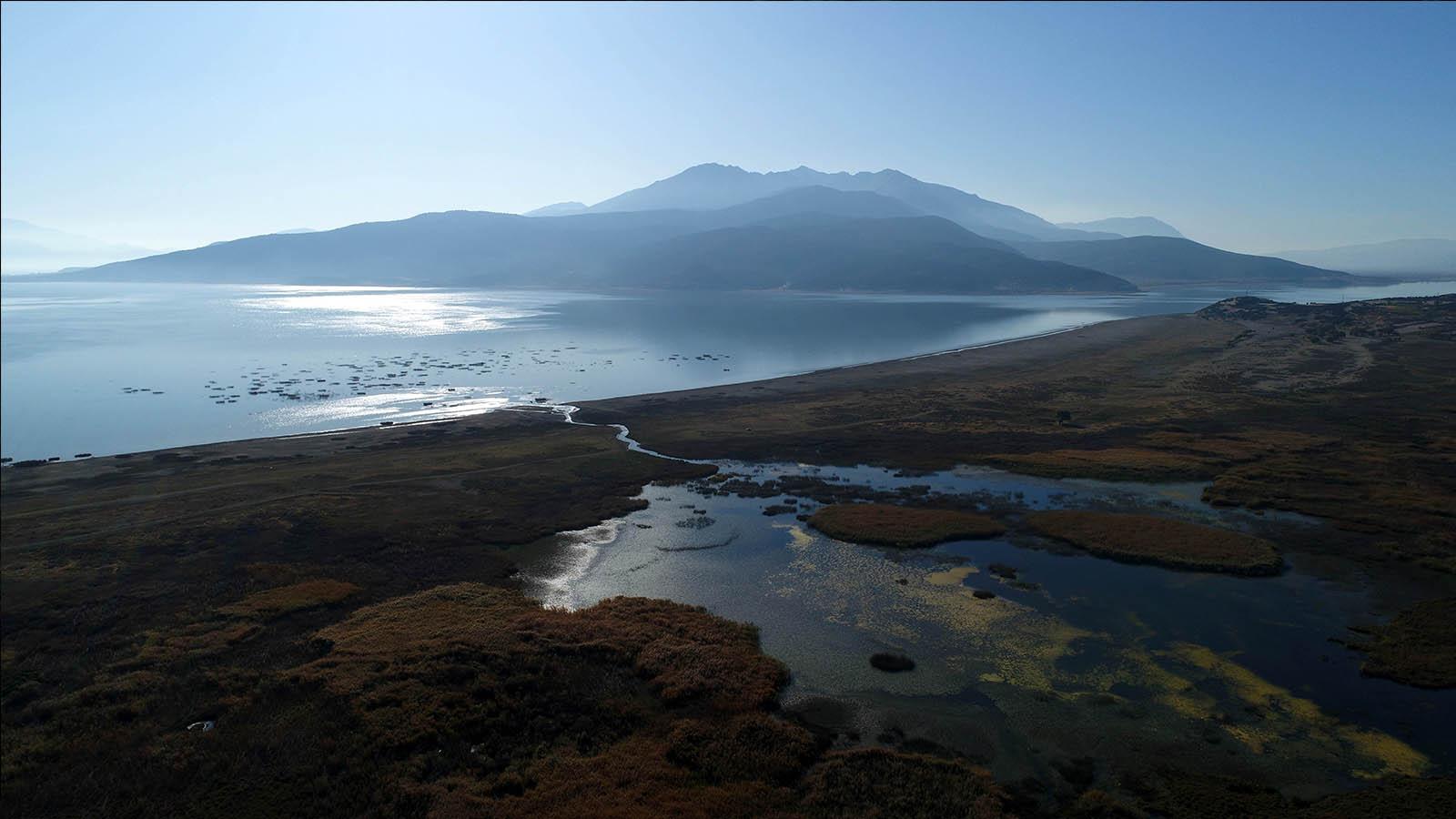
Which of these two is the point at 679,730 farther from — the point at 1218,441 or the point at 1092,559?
the point at 1218,441

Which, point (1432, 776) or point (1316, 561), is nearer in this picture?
point (1432, 776)

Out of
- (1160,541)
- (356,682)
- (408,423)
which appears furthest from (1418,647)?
(408,423)

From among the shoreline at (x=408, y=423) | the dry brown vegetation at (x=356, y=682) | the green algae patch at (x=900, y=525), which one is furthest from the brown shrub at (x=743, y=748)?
the shoreline at (x=408, y=423)

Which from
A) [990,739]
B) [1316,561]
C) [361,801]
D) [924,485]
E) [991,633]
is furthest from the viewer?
[924,485]

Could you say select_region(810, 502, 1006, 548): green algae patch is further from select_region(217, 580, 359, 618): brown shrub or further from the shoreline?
the shoreline

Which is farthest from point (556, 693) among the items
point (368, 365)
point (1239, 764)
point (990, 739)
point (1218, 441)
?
point (368, 365)

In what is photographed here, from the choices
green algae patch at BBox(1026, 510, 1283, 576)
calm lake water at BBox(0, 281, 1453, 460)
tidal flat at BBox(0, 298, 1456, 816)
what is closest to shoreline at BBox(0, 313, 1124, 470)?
calm lake water at BBox(0, 281, 1453, 460)
